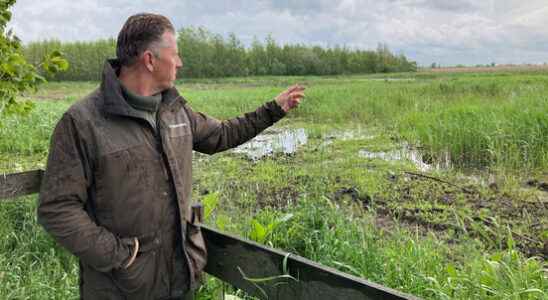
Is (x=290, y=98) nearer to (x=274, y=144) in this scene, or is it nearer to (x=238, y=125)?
(x=238, y=125)

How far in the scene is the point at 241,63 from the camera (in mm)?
50406

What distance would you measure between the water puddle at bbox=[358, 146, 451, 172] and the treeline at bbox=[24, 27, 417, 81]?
133ft

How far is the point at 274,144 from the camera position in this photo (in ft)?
32.5

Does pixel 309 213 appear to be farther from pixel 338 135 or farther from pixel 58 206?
pixel 338 135

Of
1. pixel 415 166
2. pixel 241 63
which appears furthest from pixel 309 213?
pixel 241 63

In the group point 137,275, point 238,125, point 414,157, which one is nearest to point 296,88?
point 238,125

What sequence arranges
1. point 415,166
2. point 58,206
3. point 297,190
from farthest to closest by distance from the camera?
point 415,166 < point 297,190 < point 58,206

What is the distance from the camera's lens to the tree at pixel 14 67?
3502 millimetres

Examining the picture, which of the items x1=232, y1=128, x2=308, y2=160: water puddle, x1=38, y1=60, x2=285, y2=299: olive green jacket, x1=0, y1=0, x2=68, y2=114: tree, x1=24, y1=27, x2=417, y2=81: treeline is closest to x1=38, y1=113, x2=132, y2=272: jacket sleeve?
x1=38, y1=60, x2=285, y2=299: olive green jacket

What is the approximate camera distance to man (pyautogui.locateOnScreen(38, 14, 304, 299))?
6.05 feet

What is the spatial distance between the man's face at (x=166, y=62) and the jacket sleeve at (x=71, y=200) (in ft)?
1.27

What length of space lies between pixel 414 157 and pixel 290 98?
6286 mm

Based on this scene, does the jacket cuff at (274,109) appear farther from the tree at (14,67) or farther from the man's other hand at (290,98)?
the tree at (14,67)

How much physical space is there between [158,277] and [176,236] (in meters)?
0.19
